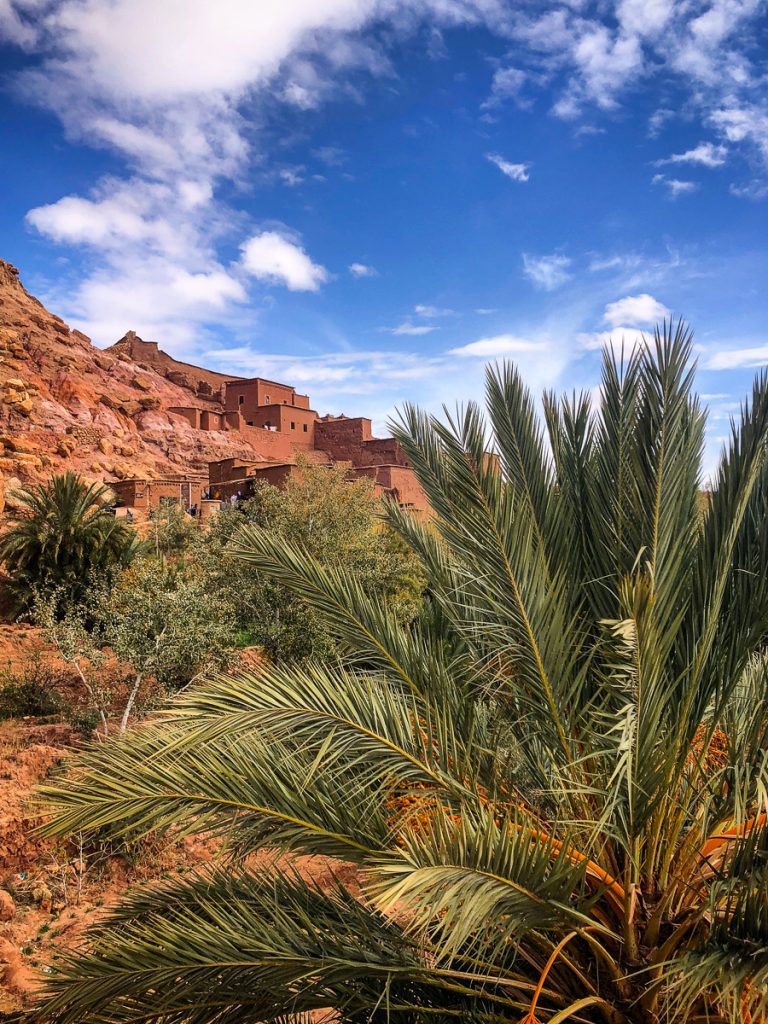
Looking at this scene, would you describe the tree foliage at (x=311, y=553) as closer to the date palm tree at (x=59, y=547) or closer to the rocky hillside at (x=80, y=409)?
the date palm tree at (x=59, y=547)

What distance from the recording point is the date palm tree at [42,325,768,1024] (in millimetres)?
2594

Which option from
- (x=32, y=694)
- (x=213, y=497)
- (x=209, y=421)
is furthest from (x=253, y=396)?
(x=32, y=694)

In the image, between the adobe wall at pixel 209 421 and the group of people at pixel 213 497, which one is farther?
the adobe wall at pixel 209 421

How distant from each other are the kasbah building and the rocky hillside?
0.91 metres

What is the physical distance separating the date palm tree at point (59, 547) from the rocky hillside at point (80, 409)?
29.9 feet

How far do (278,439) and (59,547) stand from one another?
83.4 feet

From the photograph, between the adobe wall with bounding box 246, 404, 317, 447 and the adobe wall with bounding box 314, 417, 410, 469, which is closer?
the adobe wall with bounding box 314, 417, 410, 469

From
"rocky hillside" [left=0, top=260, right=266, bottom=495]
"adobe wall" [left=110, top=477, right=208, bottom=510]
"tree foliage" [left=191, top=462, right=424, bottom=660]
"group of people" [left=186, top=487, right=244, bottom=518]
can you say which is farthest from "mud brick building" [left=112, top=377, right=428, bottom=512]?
"tree foliage" [left=191, top=462, right=424, bottom=660]

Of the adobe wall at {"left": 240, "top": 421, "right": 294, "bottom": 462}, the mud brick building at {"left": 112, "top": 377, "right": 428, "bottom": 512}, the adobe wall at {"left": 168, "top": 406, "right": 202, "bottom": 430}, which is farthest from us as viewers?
the adobe wall at {"left": 240, "top": 421, "right": 294, "bottom": 462}

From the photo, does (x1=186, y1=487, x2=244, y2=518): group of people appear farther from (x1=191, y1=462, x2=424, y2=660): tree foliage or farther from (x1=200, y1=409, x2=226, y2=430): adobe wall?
(x1=200, y1=409, x2=226, y2=430): adobe wall

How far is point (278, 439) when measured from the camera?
4041cm

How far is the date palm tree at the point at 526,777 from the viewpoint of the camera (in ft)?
8.51

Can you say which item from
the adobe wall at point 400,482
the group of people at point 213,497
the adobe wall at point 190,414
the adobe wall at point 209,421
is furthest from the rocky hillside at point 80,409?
the adobe wall at point 400,482

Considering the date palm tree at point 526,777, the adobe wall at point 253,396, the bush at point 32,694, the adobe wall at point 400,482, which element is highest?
the adobe wall at point 253,396
